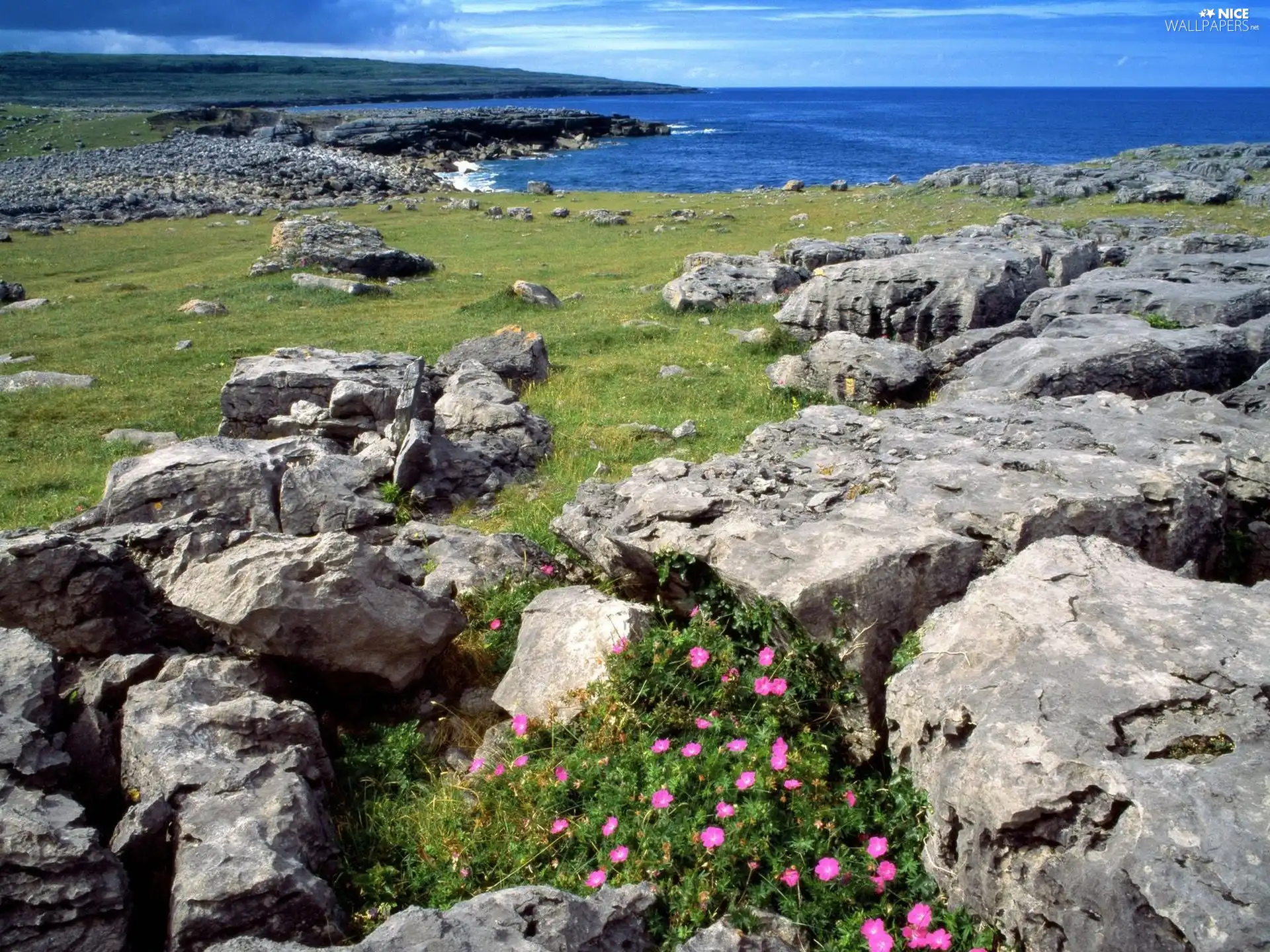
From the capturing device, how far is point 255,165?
75.3m

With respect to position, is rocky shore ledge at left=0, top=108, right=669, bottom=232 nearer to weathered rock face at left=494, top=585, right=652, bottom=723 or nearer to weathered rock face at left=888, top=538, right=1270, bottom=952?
weathered rock face at left=494, top=585, right=652, bottom=723

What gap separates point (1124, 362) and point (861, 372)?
450 centimetres

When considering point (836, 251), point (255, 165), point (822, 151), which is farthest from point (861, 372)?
point (822, 151)

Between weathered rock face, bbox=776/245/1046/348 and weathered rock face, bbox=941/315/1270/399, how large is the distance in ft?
15.5

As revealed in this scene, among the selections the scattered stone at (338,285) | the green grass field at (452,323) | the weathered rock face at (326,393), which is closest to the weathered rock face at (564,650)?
the green grass field at (452,323)

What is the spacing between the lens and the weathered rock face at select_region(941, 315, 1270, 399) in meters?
13.5

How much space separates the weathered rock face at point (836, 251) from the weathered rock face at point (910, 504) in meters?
19.7

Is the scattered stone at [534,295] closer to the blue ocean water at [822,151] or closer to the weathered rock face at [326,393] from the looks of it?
the weathered rock face at [326,393]

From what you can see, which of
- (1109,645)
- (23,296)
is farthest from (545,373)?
(23,296)

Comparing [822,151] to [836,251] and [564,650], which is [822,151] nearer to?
[836,251]

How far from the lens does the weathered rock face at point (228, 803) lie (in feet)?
16.1

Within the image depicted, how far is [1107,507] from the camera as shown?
7570mm

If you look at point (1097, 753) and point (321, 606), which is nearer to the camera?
point (1097, 753)

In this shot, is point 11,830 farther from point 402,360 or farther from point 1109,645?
point 402,360
